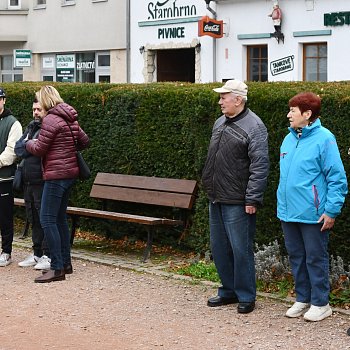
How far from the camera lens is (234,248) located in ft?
24.9

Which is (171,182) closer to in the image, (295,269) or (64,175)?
(64,175)

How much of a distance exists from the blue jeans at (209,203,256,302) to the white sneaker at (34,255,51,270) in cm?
239

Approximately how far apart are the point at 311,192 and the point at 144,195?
3.61 metres

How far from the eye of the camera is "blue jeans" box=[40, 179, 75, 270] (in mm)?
8898

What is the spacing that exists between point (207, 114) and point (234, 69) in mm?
16272

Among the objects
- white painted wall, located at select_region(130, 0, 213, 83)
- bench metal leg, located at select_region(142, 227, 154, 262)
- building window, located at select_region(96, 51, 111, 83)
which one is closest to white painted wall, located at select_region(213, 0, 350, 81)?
white painted wall, located at select_region(130, 0, 213, 83)

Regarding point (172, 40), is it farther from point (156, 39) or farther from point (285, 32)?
point (285, 32)

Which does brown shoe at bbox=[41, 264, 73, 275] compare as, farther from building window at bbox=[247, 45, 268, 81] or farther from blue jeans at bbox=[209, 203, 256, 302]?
building window at bbox=[247, 45, 268, 81]

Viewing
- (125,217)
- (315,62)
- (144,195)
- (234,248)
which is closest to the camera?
(234,248)

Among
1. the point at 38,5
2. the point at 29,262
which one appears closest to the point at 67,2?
the point at 38,5

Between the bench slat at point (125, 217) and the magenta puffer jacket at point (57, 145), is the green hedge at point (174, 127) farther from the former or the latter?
the magenta puffer jacket at point (57, 145)

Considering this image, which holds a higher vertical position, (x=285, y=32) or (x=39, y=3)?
(x=39, y=3)

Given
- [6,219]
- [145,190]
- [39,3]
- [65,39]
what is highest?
[39,3]

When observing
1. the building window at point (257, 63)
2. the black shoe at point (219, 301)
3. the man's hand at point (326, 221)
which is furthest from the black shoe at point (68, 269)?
the building window at point (257, 63)
